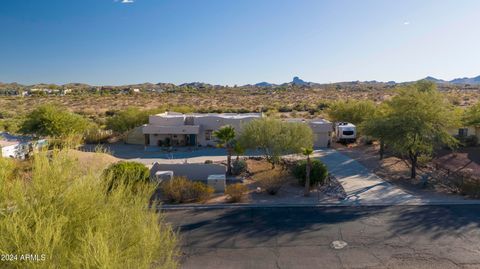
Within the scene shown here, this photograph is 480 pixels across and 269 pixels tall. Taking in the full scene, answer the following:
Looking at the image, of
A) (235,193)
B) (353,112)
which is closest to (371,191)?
(235,193)

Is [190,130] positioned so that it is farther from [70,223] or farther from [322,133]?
[70,223]

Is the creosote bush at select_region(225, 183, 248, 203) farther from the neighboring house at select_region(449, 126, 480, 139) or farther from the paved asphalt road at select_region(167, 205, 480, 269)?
the neighboring house at select_region(449, 126, 480, 139)

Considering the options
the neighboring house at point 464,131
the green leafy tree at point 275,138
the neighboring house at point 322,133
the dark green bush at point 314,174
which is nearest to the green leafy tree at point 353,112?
the neighboring house at point 322,133

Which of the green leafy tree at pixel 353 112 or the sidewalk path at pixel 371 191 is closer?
the sidewalk path at pixel 371 191

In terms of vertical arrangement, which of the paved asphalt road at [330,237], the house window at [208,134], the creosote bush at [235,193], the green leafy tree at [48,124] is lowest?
the paved asphalt road at [330,237]

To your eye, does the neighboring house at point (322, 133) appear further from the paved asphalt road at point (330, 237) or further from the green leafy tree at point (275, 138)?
the paved asphalt road at point (330, 237)

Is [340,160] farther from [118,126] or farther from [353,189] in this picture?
[118,126]

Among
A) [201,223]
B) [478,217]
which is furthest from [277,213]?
[478,217]
